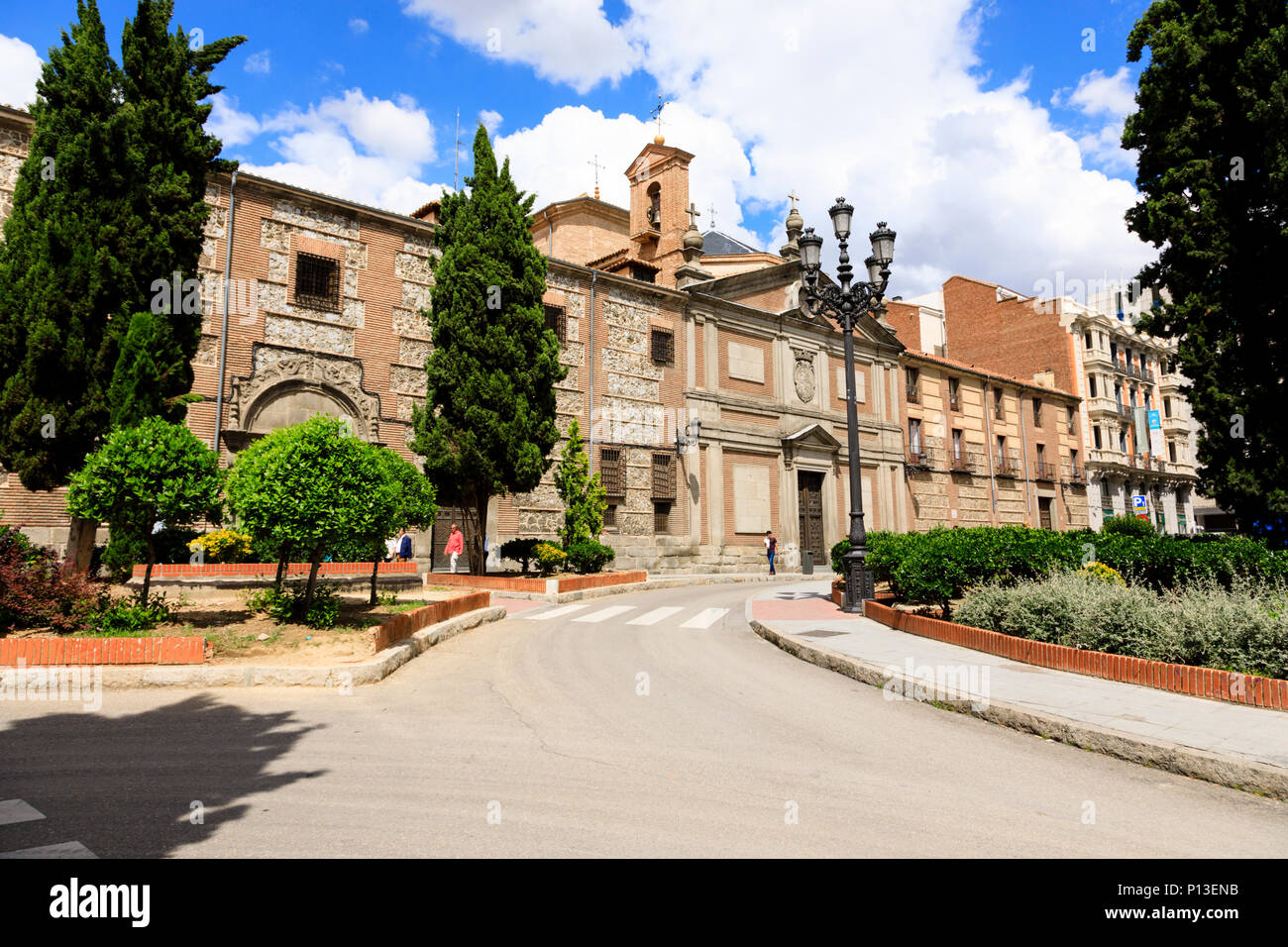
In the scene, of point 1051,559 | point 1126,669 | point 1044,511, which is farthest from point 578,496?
point 1044,511

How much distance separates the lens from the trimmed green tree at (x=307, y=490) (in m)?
8.55

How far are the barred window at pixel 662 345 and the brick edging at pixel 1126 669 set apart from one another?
61.3ft

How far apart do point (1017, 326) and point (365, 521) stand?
151 feet

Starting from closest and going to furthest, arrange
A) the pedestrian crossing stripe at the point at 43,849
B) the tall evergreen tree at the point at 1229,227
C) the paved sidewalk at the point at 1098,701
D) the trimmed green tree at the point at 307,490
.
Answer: the pedestrian crossing stripe at the point at 43,849 → the paved sidewalk at the point at 1098,701 → the trimmed green tree at the point at 307,490 → the tall evergreen tree at the point at 1229,227

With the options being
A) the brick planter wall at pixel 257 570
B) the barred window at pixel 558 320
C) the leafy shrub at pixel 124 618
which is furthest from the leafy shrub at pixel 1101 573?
the barred window at pixel 558 320

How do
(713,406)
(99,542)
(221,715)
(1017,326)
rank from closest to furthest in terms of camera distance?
(221,715) → (99,542) → (713,406) → (1017,326)

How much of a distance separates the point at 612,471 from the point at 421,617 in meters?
15.2

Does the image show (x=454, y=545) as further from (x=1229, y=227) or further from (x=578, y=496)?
(x=1229, y=227)

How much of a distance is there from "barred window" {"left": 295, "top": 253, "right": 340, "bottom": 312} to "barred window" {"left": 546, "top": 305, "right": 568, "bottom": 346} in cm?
666

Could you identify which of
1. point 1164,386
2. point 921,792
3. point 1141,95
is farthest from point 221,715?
point 1164,386

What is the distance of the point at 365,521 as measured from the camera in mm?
9000

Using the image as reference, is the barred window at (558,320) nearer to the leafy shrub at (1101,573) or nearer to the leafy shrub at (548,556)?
the leafy shrub at (548,556)

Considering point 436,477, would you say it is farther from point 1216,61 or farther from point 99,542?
point 1216,61
